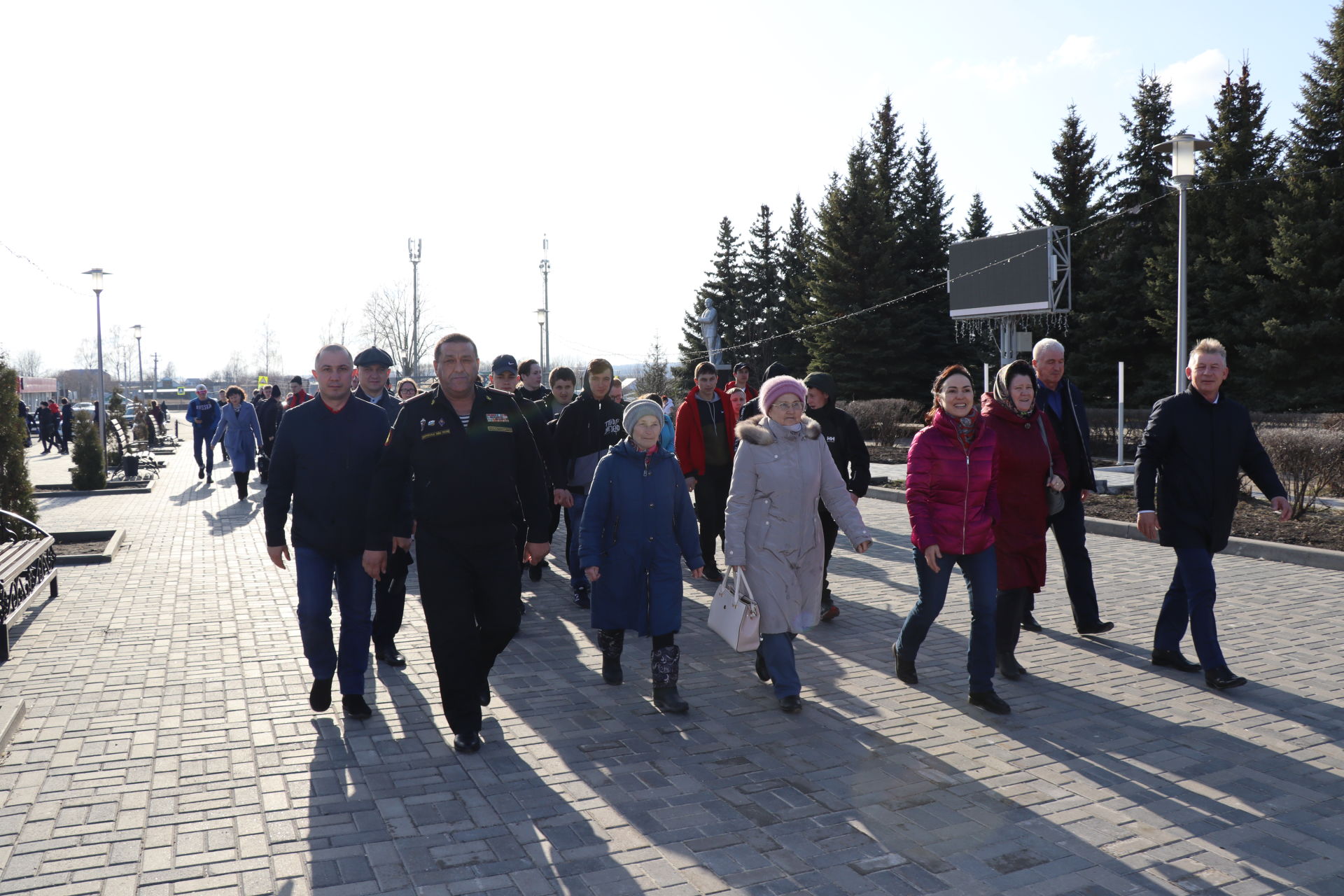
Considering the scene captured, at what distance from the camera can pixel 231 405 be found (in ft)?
53.4

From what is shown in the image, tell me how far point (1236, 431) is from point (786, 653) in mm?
2838

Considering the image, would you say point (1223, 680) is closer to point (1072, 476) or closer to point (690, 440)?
point (1072, 476)

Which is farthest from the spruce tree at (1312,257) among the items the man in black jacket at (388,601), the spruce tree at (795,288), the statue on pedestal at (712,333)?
the man in black jacket at (388,601)

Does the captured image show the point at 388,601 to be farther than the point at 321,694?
Yes

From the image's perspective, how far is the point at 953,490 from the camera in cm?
535

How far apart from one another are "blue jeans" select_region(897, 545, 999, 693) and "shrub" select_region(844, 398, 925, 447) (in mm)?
21429

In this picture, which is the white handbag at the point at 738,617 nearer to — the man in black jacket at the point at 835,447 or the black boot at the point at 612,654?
the black boot at the point at 612,654

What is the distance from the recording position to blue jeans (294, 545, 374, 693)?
518 cm

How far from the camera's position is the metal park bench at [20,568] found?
6637 mm

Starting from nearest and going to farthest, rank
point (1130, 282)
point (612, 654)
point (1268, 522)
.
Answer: point (612, 654) < point (1268, 522) < point (1130, 282)

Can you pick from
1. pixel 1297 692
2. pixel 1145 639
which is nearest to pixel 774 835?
pixel 1297 692

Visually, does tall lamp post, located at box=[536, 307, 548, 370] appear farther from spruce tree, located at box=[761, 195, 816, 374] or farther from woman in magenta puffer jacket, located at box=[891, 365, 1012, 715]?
woman in magenta puffer jacket, located at box=[891, 365, 1012, 715]

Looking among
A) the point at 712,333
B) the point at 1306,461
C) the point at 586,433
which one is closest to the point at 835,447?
the point at 586,433

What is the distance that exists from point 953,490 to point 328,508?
3186mm
